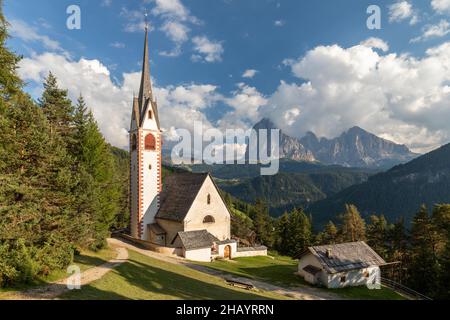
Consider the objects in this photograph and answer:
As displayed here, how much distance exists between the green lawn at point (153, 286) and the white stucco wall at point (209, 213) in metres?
10.3

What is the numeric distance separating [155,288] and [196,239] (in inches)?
655

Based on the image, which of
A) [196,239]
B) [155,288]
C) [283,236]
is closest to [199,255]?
[196,239]

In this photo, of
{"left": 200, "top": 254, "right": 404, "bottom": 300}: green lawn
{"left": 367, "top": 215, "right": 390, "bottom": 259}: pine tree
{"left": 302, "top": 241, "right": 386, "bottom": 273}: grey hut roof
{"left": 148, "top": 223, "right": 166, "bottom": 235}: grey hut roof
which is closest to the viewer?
{"left": 200, "top": 254, "right": 404, "bottom": 300}: green lawn

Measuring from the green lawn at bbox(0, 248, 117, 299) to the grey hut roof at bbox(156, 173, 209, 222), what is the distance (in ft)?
32.3

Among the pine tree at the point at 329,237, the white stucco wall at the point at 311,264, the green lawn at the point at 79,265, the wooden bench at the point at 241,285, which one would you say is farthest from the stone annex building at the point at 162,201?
the pine tree at the point at 329,237

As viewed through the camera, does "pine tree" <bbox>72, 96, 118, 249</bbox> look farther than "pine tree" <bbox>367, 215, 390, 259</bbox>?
No

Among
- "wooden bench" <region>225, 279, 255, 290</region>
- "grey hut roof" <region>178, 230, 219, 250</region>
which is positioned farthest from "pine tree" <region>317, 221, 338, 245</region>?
"wooden bench" <region>225, 279, 255, 290</region>

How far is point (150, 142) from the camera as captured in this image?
128 ft

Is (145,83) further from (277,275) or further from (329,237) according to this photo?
(329,237)

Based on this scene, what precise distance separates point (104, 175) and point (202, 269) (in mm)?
13877

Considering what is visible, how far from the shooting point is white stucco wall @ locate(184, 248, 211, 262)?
3219cm

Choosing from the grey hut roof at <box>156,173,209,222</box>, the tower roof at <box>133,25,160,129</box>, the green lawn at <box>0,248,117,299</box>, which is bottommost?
the green lawn at <box>0,248,117,299</box>

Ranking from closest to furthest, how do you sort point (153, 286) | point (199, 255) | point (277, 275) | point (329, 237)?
point (153, 286) → point (277, 275) → point (199, 255) → point (329, 237)

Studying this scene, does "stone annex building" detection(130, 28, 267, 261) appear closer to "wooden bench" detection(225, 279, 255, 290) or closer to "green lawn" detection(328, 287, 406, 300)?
"wooden bench" detection(225, 279, 255, 290)
